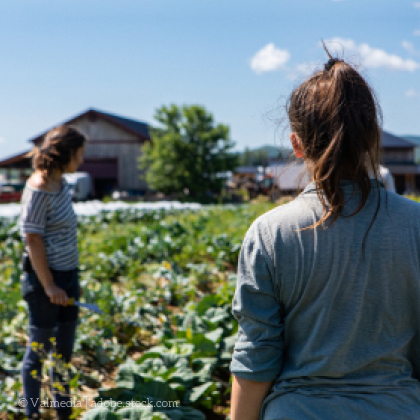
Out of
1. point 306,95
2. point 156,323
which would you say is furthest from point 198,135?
point 306,95

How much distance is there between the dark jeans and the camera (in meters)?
2.74

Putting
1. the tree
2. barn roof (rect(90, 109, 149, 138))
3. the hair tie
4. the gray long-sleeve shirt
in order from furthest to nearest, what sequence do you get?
barn roof (rect(90, 109, 149, 138))
the tree
the hair tie
the gray long-sleeve shirt

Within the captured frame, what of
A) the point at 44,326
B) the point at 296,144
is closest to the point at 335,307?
the point at 296,144

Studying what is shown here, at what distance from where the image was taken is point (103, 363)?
12.2 feet

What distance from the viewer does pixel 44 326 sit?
2770 mm

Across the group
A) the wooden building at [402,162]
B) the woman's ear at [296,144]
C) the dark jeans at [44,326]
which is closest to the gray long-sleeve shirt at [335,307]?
the woman's ear at [296,144]

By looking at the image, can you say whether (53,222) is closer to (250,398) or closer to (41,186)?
(41,186)

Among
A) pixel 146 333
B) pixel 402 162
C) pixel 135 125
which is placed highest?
pixel 135 125

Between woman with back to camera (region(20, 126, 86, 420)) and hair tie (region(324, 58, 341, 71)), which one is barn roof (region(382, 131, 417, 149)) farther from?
hair tie (region(324, 58, 341, 71))

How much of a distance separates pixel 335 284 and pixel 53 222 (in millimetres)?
2036

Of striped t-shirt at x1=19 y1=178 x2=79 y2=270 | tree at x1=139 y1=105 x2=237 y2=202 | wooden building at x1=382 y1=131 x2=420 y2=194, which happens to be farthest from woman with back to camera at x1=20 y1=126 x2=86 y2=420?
wooden building at x1=382 y1=131 x2=420 y2=194

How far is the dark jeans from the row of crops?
19cm

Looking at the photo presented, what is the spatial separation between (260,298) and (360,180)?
384mm

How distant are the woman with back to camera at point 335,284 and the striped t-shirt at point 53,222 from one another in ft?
5.87
